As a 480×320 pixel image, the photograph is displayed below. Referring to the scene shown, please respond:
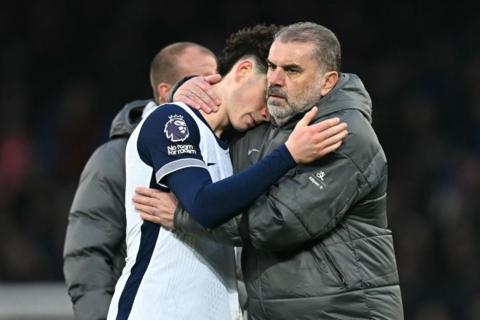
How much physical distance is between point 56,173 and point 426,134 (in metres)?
Result: 3.17

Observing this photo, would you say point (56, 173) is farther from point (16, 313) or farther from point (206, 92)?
point (206, 92)

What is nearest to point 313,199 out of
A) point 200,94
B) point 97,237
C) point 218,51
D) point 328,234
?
point 328,234

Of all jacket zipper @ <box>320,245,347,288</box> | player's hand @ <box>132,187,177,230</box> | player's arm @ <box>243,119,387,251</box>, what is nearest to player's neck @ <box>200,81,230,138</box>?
player's hand @ <box>132,187,177,230</box>

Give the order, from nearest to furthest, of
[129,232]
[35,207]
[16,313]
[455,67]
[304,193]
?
1. [304,193]
2. [129,232]
3. [16,313]
4. [35,207]
5. [455,67]

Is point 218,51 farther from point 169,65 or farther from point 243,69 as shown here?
point 243,69

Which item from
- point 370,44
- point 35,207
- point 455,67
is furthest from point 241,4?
point 35,207

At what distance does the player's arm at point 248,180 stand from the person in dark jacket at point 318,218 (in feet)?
0.22

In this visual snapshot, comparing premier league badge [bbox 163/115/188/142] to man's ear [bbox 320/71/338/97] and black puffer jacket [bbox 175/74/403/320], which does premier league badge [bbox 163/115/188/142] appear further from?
man's ear [bbox 320/71/338/97]

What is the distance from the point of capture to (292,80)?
382 cm

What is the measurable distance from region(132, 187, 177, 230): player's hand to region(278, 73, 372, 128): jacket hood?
0.47 meters

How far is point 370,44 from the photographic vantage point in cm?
1090

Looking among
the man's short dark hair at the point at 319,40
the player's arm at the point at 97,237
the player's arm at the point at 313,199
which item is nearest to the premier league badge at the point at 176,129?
the player's arm at the point at 313,199

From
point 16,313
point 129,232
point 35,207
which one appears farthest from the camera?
point 35,207

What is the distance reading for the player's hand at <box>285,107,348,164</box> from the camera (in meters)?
3.65
